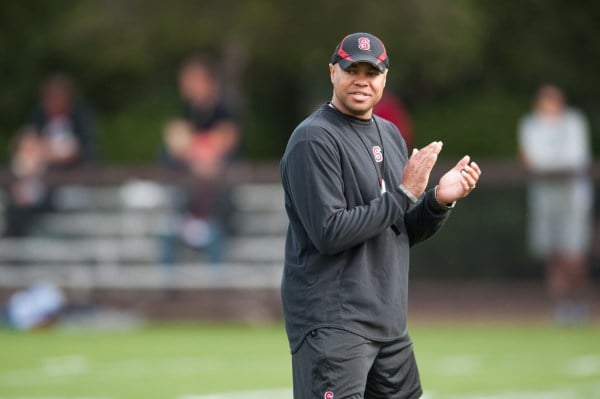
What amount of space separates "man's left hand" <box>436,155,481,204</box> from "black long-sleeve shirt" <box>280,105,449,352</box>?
23 cm

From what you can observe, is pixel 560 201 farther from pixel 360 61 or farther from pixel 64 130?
pixel 360 61

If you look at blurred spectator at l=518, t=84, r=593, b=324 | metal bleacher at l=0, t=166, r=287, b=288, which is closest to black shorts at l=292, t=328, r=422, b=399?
blurred spectator at l=518, t=84, r=593, b=324

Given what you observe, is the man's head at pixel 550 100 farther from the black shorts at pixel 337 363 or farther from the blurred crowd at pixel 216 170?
the black shorts at pixel 337 363

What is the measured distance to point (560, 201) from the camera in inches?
583

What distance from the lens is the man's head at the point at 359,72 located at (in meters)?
5.80

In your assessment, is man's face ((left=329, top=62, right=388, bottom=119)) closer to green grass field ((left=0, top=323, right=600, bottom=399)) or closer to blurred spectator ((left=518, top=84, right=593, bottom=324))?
green grass field ((left=0, top=323, right=600, bottom=399))

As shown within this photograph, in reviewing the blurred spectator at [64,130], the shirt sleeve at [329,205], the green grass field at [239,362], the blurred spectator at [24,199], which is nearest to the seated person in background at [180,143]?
the blurred spectator at [64,130]

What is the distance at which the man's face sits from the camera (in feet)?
19.1

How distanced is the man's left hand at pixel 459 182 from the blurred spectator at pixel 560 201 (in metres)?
8.94

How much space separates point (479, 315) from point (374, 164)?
32.0 feet

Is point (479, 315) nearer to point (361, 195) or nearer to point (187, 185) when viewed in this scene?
point (187, 185)

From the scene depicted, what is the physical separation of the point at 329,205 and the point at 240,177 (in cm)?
983

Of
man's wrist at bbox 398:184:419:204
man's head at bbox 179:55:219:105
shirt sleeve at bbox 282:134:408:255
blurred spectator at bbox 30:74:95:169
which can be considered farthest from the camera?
blurred spectator at bbox 30:74:95:169

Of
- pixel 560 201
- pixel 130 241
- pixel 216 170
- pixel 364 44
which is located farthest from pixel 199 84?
pixel 364 44
